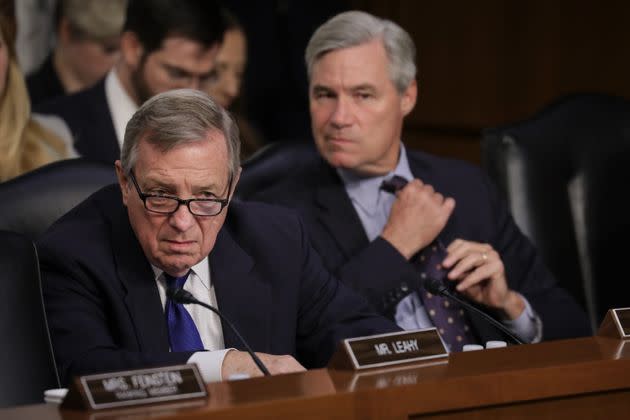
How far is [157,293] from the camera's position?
2322 millimetres

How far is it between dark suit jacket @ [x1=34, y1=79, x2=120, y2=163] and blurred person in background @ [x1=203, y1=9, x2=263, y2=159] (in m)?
0.52

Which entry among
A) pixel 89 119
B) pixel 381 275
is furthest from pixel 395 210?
pixel 89 119

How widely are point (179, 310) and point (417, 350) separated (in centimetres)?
57

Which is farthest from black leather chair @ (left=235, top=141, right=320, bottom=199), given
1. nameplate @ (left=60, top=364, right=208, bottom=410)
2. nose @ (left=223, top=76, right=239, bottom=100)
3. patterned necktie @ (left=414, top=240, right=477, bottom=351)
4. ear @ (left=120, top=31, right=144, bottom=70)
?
nose @ (left=223, top=76, right=239, bottom=100)

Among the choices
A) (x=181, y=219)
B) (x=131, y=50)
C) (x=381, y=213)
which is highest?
(x=181, y=219)

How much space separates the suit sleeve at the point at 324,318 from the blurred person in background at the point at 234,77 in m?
2.03

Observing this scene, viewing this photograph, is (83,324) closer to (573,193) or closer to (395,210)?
(395,210)

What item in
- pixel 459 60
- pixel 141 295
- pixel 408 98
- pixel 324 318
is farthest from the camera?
pixel 459 60

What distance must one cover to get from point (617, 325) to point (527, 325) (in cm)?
90

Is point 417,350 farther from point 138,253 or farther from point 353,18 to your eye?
point 353,18

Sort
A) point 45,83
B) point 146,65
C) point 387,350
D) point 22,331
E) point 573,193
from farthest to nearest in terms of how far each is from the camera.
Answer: point 45,83, point 146,65, point 573,193, point 22,331, point 387,350

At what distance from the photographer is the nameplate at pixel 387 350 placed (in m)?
1.85

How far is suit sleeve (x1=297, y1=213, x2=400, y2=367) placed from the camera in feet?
8.18

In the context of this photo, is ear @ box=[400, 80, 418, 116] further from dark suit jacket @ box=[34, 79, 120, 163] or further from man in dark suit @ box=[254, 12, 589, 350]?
dark suit jacket @ box=[34, 79, 120, 163]
